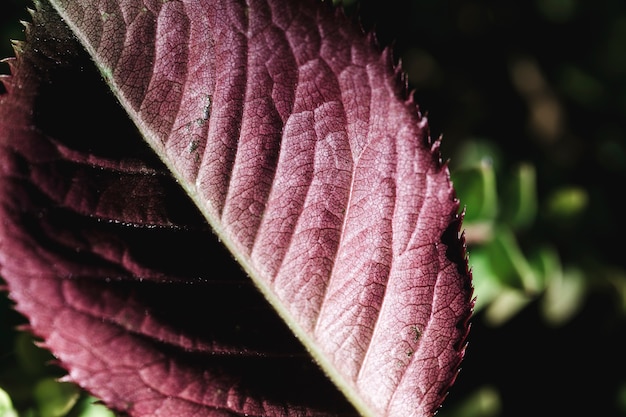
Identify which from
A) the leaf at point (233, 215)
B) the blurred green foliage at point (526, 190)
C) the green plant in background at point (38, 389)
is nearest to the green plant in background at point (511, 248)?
the blurred green foliage at point (526, 190)

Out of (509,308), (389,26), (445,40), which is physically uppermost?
(389,26)

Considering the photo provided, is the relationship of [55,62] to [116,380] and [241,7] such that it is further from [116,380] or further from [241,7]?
[116,380]

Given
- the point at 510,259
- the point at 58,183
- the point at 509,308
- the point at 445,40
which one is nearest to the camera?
the point at 58,183

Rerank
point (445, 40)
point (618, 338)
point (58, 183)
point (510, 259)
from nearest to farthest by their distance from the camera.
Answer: point (58, 183) < point (510, 259) < point (618, 338) < point (445, 40)

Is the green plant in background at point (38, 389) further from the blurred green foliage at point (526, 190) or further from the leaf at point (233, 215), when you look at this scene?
the leaf at point (233, 215)

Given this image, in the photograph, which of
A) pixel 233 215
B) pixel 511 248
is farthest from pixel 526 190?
pixel 233 215

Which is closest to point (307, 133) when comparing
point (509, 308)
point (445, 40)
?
point (509, 308)
